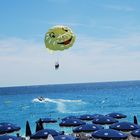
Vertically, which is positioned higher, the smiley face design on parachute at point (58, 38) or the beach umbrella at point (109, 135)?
the smiley face design on parachute at point (58, 38)

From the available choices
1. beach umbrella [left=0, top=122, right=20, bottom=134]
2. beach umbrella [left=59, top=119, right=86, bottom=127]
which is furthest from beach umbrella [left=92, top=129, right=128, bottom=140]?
beach umbrella [left=0, top=122, right=20, bottom=134]

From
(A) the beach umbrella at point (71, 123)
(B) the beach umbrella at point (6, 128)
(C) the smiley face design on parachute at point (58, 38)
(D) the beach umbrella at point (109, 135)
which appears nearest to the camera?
(D) the beach umbrella at point (109, 135)

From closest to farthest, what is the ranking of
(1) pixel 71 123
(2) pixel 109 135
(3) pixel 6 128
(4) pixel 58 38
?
(2) pixel 109 135
(3) pixel 6 128
(1) pixel 71 123
(4) pixel 58 38

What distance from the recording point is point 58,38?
27.2 m

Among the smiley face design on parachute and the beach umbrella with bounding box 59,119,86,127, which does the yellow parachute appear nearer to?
the smiley face design on parachute

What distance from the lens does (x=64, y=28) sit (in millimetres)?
27391

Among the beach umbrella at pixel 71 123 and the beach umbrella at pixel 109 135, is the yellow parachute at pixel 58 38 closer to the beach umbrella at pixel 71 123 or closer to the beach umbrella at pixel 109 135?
the beach umbrella at pixel 71 123

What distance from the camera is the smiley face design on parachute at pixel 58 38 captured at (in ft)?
88.9

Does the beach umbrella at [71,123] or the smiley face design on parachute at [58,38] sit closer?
the beach umbrella at [71,123]

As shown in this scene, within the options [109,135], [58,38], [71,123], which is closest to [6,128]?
[71,123]

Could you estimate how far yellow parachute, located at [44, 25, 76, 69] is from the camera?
27109mm

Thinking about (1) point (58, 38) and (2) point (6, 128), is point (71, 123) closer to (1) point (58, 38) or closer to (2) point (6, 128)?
(2) point (6, 128)

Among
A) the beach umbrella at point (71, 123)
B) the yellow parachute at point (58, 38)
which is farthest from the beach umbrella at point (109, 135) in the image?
the yellow parachute at point (58, 38)

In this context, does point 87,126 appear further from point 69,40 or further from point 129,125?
point 69,40
